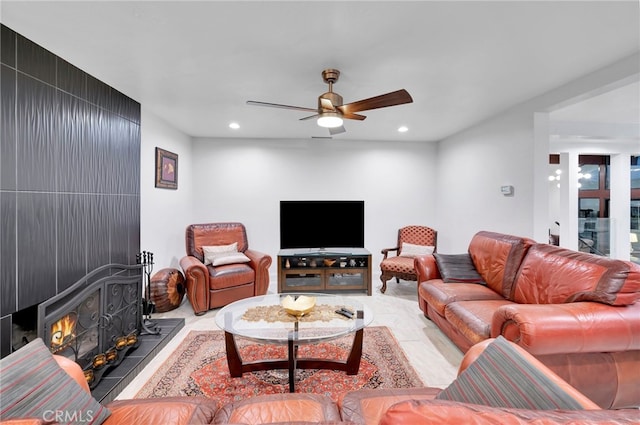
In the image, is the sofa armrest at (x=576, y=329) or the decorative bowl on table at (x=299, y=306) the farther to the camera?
the decorative bowl on table at (x=299, y=306)

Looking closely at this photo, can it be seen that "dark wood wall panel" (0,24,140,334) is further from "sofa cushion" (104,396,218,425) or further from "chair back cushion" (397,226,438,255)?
"chair back cushion" (397,226,438,255)

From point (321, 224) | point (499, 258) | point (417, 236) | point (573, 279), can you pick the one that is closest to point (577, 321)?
point (573, 279)

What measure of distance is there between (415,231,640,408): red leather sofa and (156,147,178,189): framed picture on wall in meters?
3.61

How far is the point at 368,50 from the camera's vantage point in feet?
6.54

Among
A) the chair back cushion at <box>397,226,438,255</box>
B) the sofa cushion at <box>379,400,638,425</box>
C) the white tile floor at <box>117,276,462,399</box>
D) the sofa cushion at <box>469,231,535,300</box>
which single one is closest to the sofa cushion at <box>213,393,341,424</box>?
the sofa cushion at <box>379,400,638,425</box>

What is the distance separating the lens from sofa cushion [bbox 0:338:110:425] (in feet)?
3.24

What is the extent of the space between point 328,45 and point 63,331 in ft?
8.92

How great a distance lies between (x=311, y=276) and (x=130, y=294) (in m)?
2.39

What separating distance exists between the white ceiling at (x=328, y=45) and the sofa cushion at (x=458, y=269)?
5.73ft

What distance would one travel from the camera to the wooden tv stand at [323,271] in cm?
423

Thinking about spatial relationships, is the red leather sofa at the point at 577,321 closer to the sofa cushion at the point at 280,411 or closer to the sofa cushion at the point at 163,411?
the sofa cushion at the point at 280,411

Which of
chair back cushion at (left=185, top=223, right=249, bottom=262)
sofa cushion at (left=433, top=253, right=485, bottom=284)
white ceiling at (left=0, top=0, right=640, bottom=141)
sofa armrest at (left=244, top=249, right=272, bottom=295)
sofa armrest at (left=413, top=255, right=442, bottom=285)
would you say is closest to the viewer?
white ceiling at (left=0, top=0, right=640, bottom=141)

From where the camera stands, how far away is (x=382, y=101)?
2.16m

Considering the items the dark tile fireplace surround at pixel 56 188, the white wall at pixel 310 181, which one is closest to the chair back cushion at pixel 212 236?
the white wall at pixel 310 181
